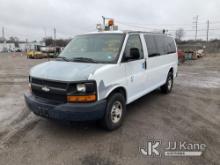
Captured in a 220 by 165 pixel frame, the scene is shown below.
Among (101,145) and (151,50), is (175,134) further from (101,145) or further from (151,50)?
(151,50)

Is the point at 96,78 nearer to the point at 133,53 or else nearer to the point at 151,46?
the point at 133,53

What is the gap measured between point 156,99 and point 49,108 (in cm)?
381

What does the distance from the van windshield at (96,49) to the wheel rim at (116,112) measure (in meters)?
0.91

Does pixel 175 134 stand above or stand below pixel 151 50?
below

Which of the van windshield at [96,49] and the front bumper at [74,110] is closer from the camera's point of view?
the front bumper at [74,110]

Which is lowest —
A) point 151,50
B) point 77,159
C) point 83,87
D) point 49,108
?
point 77,159

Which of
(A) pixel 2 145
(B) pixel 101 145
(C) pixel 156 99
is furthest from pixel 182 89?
(A) pixel 2 145

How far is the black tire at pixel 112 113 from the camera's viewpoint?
373cm

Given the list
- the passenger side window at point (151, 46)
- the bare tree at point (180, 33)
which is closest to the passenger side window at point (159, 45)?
the passenger side window at point (151, 46)

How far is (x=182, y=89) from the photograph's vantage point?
7.76 m

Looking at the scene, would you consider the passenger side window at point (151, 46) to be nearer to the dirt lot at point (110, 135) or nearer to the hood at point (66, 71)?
the dirt lot at point (110, 135)

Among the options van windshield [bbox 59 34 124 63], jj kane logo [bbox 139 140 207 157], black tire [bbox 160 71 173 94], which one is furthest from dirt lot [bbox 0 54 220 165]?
van windshield [bbox 59 34 124 63]

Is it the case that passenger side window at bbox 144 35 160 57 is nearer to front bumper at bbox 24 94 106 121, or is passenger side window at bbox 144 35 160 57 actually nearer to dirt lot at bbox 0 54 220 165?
dirt lot at bbox 0 54 220 165

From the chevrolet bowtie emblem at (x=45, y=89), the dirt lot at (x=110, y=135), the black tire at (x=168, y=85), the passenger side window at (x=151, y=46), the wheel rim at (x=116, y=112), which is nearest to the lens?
the dirt lot at (x=110, y=135)
